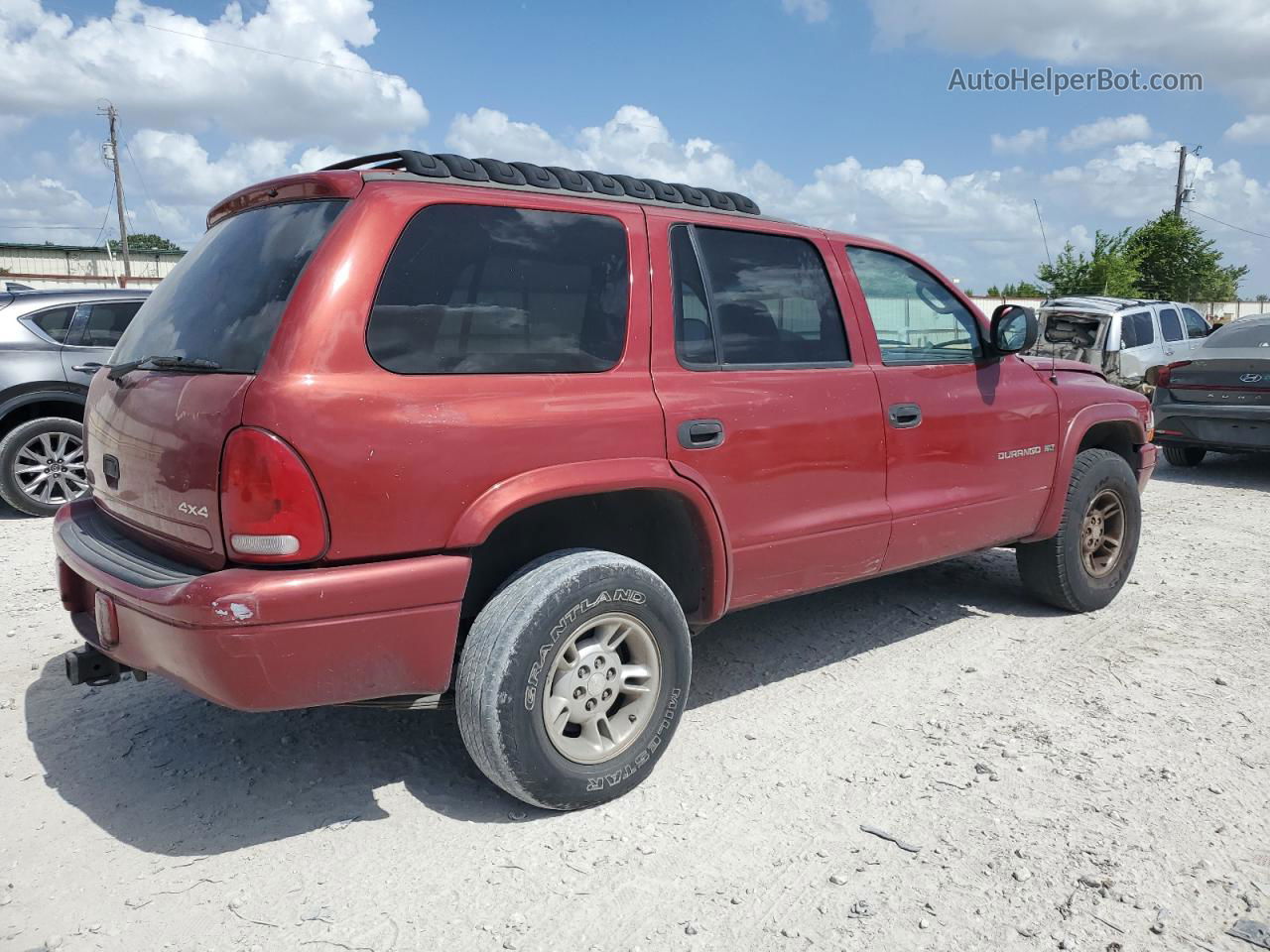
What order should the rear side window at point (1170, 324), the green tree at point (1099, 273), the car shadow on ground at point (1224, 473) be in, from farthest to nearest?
the green tree at point (1099, 273)
the rear side window at point (1170, 324)
the car shadow on ground at point (1224, 473)

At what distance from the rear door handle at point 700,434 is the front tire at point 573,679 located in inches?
17.6

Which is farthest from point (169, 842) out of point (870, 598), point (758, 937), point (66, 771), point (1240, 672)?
point (1240, 672)

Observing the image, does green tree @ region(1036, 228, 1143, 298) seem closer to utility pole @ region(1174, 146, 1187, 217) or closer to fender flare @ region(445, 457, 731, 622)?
utility pole @ region(1174, 146, 1187, 217)

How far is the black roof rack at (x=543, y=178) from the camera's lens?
302cm

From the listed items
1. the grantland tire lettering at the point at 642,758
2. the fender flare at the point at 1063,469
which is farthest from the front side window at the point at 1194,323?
the grantland tire lettering at the point at 642,758

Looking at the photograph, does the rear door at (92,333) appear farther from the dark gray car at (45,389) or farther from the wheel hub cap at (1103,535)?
the wheel hub cap at (1103,535)

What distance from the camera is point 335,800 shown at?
125 inches

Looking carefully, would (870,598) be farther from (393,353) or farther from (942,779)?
(393,353)

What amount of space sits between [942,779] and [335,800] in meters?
2.00

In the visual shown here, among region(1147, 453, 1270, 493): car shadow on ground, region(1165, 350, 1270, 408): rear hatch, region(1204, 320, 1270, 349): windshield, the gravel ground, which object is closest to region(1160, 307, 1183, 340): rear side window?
region(1147, 453, 1270, 493): car shadow on ground

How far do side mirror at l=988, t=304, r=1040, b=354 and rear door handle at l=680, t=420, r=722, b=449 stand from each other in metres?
1.72

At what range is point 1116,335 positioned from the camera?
13.2 meters

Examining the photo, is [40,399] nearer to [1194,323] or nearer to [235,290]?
[235,290]

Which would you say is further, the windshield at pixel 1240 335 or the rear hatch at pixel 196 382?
the windshield at pixel 1240 335
